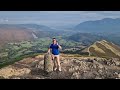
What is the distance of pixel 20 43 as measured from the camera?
14.0 m

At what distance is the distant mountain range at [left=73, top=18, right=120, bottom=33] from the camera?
45.1 feet

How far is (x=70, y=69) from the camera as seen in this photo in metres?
13.8

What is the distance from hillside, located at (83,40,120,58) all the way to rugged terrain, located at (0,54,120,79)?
20 cm

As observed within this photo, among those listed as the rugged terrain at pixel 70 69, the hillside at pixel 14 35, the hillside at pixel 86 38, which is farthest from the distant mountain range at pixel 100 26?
the hillside at pixel 14 35

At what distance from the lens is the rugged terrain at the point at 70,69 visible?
13375 mm

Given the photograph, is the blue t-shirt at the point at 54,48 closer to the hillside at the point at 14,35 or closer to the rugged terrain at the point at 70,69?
the rugged terrain at the point at 70,69

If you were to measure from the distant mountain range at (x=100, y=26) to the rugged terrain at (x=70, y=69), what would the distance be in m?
1.18

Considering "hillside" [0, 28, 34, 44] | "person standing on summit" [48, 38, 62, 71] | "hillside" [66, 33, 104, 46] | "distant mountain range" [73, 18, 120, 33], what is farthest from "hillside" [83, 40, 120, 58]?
"hillside" [0, 28, 34, 44]

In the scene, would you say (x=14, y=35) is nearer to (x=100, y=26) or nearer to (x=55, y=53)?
(x=55, y=53)

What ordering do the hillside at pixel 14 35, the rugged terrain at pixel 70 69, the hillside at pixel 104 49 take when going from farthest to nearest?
the hillside at pixel 104 49 → the hillside at pixel 14 35 → the rugged terrain at pixel 70 69

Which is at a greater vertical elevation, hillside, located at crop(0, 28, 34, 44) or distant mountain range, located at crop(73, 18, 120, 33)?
distant mountain range, located at crop(73, 18, 120, 33)

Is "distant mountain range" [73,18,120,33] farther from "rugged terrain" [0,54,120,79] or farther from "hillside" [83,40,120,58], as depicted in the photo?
"rugged terrain" [0,54,120,79]

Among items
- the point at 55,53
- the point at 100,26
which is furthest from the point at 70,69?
the point at 100,26
